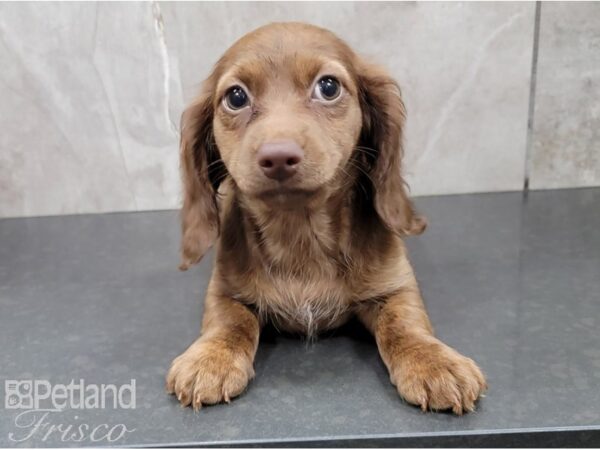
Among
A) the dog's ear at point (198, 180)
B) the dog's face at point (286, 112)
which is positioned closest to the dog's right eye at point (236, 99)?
A: the dog's face at point (286, 112)

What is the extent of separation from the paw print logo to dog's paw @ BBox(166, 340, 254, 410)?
0.26 meters

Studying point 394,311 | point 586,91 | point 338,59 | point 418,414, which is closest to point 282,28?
point 338,59

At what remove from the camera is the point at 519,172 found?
2.21 m

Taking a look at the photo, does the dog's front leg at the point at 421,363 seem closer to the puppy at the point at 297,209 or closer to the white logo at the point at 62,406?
the puppy at the point at 297,209

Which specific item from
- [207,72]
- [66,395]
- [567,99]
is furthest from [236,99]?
[567,99]

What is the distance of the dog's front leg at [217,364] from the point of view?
3.42ft

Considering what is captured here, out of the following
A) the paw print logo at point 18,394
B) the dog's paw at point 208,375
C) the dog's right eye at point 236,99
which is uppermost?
the dog's right eye at point 236,99

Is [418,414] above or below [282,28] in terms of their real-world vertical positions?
below

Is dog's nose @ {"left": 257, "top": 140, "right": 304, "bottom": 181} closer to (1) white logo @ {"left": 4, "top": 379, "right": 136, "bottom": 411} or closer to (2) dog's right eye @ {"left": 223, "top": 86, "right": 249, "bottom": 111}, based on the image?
(2) dog's right eye @ {"left": 223, "top": 86, "right": 249, "bottom": 111}

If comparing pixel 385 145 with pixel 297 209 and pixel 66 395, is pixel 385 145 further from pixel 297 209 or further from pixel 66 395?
pixel 66 395

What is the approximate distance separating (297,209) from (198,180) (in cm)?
25

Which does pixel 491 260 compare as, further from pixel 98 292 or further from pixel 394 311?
pixel 98 292

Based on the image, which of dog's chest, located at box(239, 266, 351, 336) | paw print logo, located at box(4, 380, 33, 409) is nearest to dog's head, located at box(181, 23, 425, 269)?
dog's chest, located at box(239, 266, 351, 336)

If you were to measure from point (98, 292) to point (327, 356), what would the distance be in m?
0.69
